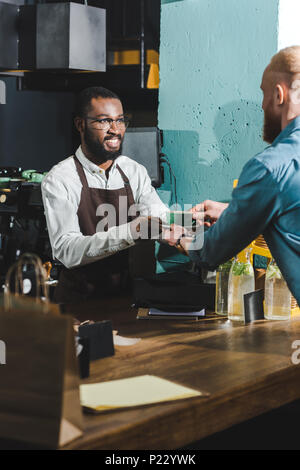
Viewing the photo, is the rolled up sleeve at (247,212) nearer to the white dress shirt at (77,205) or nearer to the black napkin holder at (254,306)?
the black napkin holder at (254,306)

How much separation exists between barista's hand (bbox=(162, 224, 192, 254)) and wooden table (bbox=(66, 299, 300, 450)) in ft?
0.88

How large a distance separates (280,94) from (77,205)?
115 centimetres

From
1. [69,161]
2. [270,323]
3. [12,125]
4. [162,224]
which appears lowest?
[270,323]

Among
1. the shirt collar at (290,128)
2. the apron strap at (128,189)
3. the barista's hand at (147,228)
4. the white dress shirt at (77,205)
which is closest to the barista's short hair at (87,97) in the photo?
the white dress shirt at (77,205)

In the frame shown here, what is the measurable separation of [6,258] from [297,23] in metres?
2.23

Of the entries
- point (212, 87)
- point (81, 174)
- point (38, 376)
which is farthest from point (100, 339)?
point (212, 87)

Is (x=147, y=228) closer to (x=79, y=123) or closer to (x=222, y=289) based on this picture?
(x=222, y=289)

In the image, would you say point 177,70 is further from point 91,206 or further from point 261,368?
point 261,368

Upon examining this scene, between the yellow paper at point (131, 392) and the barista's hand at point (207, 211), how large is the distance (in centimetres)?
114

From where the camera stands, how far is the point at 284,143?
61.3 inches

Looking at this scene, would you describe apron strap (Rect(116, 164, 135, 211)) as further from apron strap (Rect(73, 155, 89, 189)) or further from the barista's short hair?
the barista's short hair

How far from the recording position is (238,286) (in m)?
1.88

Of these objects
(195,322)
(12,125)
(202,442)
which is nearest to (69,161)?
(195,322)

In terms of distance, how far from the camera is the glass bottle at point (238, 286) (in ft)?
6.10
